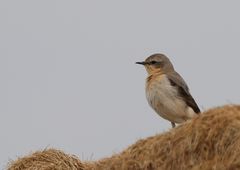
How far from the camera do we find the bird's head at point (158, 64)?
1847cm

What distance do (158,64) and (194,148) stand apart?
591 cm

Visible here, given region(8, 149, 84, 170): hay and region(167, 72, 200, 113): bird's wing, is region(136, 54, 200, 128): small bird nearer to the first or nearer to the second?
region(167, 72, 200, 113): bird's wing

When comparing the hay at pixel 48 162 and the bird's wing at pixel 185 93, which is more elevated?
the bird's wing at pixel 185 93

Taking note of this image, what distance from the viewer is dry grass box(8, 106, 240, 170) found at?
12383 millimetres

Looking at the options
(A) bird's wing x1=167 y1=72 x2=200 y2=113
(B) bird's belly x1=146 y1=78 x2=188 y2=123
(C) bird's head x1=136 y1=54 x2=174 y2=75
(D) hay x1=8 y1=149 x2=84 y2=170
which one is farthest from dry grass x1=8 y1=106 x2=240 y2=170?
(C) bird's head x1=136 y1=54 x2=174 y2=75

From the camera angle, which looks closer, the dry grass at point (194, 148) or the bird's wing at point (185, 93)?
the dry grass at point (194, 148)

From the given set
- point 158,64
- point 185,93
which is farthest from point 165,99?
point 158,64

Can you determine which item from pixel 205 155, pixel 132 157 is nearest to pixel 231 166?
pixel 205 155

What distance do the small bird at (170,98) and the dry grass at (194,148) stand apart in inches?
119

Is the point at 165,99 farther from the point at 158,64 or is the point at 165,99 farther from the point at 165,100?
the point at 158,64

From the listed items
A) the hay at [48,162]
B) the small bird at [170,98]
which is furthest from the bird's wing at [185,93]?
the hay at [48,162]

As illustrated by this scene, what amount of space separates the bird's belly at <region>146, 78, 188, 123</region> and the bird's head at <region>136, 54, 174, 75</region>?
85cm

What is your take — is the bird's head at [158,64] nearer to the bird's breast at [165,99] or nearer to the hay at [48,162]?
the bird's breast at [165,99]

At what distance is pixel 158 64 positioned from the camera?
18578mm
